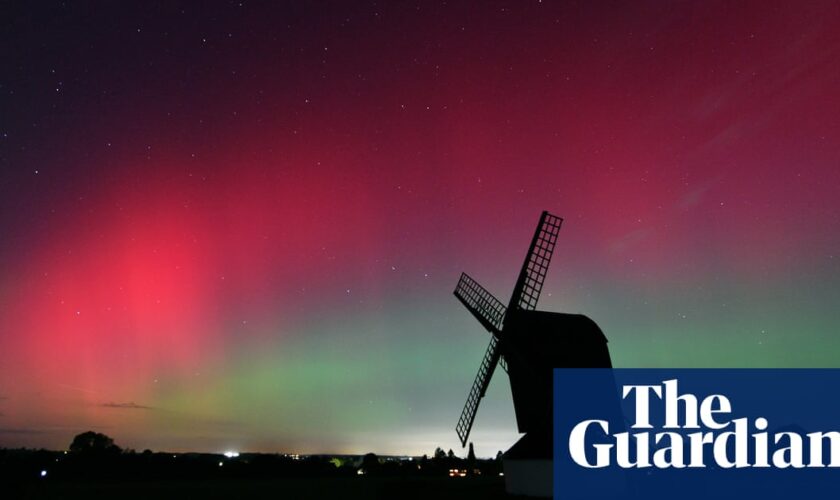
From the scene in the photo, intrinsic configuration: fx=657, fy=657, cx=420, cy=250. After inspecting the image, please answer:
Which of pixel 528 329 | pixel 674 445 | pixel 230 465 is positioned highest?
pixel 528 329

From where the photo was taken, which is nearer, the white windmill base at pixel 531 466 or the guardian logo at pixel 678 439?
the guardian logo at pixel 678 439

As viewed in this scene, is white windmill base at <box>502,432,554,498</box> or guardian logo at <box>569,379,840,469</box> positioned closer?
guardian logo at <box>569,379,840,469</box>

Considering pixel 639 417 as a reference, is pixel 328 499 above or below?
below

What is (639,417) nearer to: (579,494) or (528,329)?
(579,494)

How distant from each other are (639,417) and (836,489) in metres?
14.3

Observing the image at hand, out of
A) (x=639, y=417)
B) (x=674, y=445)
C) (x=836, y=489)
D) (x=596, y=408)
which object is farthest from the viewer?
(x=836, y=489)

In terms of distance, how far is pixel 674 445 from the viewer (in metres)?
24.0

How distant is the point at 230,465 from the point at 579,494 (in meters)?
32.1

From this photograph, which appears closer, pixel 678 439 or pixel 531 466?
pixel 678 439

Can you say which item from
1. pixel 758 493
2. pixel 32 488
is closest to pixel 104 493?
pixel 32 488

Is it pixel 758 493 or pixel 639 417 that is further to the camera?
pixel 758 493

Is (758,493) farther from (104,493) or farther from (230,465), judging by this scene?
(230,465)

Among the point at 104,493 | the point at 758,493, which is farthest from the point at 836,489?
the point at 104,493

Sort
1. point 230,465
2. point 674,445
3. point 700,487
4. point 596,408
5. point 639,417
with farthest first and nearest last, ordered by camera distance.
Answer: point 230,465 → point 700,487 → point 596,408 → point 639,417 → point 674,445
